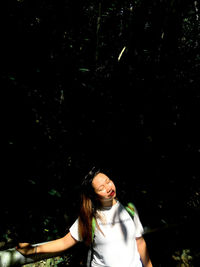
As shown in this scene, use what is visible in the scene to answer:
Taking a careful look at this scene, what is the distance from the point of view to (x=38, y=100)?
8.10 feet

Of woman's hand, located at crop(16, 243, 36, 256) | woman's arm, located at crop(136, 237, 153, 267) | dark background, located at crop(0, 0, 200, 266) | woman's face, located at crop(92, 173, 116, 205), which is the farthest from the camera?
dark background, located at crop(0, 0, 200, 266)

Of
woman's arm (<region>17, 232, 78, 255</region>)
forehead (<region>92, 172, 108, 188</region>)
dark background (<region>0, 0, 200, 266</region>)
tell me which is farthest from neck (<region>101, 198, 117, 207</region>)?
dark background (<region>0, 0, 200, 266</region>)

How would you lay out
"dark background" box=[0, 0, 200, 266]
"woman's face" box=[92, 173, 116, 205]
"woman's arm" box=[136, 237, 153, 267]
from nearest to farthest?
"woman's face" box=[92, 173, 116, 205] → "woman's arm" box=[136, 237, 153, 267] → "dark background" box=[0, 0, 200, 266]

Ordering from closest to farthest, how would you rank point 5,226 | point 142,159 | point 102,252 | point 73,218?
1. point 102,252
2. point 5,226
3. point 73,218
4. point 142,159

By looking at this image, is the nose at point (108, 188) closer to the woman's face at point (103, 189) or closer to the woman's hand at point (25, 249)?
the woman's face at point (103, 189)

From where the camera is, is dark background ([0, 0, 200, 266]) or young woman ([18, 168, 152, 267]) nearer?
young woman ([18, 168, 152, 267])

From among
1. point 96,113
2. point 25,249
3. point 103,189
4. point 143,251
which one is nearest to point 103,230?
point 103,189

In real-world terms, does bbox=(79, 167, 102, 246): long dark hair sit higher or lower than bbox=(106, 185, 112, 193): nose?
lower

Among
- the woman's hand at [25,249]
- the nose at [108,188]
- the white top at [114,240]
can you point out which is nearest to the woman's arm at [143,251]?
the white top at [114,240]

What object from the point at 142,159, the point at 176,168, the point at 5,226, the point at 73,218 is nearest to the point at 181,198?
the point at 176,168

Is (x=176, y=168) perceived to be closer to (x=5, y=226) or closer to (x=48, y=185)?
(x=48, y=185)

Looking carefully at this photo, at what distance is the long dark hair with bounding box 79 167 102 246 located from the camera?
4.94ft

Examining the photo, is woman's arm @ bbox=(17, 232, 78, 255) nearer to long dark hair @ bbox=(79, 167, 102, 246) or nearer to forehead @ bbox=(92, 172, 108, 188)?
long dark hair @ bbox=(79, 167, 102, 246)

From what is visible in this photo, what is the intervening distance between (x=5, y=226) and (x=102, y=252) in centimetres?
155
